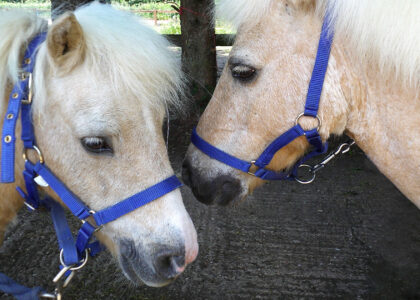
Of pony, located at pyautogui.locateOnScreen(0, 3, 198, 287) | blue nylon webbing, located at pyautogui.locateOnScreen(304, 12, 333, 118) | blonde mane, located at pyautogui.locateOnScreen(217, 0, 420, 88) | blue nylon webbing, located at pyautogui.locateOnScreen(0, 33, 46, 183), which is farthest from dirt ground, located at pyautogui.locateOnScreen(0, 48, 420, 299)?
blonde mane, located at pyautogui.locateOnScreen(217, 0, 420, 88)

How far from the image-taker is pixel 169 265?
1.40 metres

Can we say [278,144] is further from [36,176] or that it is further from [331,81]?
[36,176]

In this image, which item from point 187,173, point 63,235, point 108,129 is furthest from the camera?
point 187,173

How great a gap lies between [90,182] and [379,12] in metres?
1.41

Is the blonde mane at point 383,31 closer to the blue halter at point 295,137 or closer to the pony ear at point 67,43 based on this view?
the blue halter at point 295,137

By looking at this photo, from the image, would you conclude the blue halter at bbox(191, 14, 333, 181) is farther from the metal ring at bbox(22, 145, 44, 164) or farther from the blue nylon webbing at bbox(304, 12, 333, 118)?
the metal ring at bbox(22, 145, 44, 164)

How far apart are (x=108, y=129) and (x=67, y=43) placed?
0.38 metres

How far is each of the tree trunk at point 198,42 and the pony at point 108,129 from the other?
3.28m

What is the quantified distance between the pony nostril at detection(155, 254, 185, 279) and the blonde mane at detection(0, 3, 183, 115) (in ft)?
2.13

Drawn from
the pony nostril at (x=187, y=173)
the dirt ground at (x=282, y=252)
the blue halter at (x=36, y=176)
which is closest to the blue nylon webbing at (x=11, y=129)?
the blue halter at (x=36, y=176)

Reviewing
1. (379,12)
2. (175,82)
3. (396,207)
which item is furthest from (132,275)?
(396,207)

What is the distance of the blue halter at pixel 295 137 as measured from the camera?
1.52 meters

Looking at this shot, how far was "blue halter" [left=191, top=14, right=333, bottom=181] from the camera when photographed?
152 cm

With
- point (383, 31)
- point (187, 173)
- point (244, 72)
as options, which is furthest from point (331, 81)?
point (187, 173)
